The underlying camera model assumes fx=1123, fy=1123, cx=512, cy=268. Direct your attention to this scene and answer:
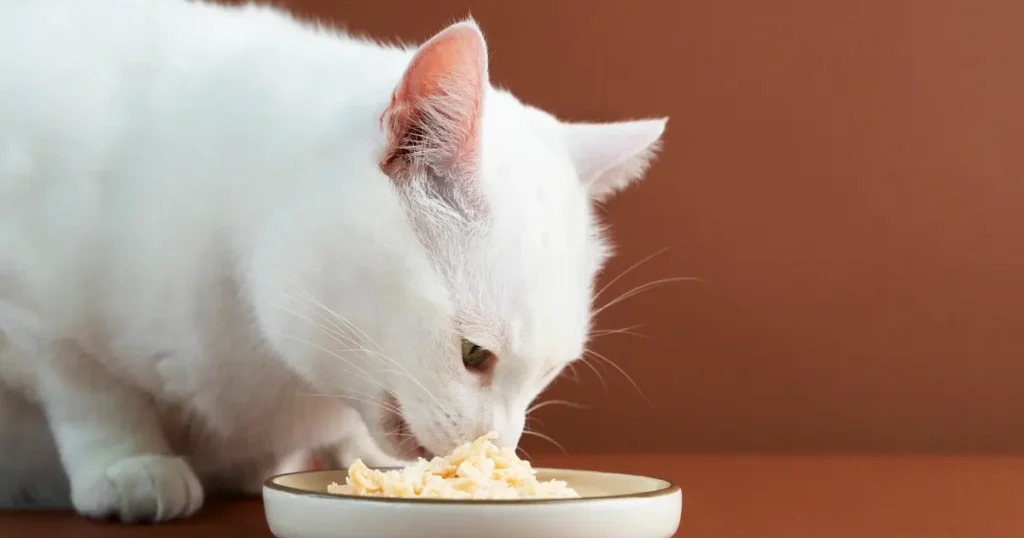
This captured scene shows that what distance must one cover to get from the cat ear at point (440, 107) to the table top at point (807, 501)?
1.26 feet

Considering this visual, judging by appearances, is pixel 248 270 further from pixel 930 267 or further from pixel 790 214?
pixel 930 267

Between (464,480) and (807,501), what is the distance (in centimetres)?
63

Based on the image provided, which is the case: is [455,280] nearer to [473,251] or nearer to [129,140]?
[473,251]

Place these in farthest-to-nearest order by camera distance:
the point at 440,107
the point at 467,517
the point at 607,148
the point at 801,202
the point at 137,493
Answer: the point at 801,202 → the point at 607,148 → the point at 137,493 → the point at 440,107 → the point at 467,517

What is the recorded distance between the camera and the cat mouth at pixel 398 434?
40.8 inches

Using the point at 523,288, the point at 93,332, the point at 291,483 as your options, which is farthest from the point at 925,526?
the point at 93,332

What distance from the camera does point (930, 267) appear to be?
2012 mm

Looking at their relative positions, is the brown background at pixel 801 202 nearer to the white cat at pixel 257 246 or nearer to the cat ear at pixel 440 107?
the white cat at pixel 257 246

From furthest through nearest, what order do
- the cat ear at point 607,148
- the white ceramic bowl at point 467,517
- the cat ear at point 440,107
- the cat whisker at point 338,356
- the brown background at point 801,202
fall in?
1. the brown background at point 801,202
2. the cat ear at point 607,148
3. the cat whisker at point 338,356
4. the cat ear at point 440,107
5. the white ceramic bowl at point 467,517

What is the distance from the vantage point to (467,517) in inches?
30.8

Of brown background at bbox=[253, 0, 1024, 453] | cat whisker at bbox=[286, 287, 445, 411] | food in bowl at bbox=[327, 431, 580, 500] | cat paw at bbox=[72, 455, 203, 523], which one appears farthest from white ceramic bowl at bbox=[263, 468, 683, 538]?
brown background at bbox=[253, 0, 1024, 453]

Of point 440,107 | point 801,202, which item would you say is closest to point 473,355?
point 440,107

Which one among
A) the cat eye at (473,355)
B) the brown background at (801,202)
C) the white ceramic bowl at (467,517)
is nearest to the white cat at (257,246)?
the cat eye at (473,355)

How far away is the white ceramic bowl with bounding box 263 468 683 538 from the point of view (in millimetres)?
786
